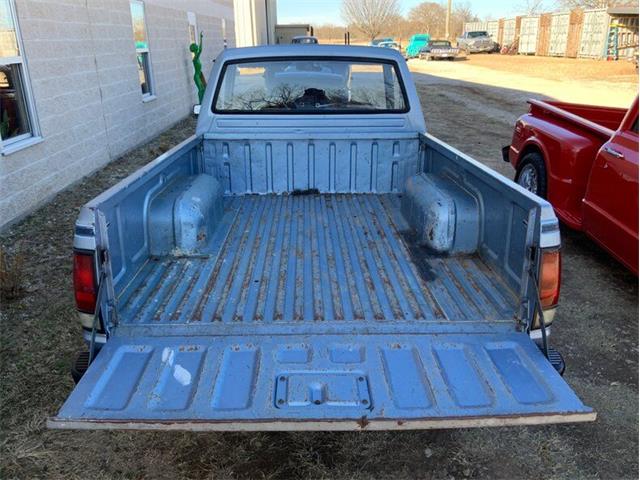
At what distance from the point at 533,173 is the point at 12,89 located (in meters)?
5.93

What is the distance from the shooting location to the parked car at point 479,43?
43.4 metres

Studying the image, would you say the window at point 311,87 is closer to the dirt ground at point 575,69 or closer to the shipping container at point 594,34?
the dirt ground at point 575,69

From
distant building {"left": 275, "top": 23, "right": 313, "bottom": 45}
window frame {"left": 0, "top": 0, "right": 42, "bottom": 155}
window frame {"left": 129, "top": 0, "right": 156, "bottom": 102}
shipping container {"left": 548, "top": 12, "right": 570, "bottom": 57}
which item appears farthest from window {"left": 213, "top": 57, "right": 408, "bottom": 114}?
shipping container {"left": 548, "top": 12, "right": 570, "bottom": 57}

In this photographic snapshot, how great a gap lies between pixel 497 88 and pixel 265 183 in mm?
18387

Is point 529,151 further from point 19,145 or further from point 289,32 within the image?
point 289,32

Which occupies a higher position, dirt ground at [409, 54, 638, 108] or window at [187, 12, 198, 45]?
window at [187, 12, 198, 45]

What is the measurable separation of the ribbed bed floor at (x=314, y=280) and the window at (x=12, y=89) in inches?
142

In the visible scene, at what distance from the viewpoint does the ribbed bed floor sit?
8.48 ft

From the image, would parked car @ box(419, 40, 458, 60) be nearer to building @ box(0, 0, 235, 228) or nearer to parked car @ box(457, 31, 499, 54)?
parked car @ box(457, 31, 499, 54)

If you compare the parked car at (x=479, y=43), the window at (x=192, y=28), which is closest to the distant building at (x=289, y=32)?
the window at (x=192, y=28)

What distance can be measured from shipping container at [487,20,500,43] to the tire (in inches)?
1766

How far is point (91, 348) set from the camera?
232 centimetres

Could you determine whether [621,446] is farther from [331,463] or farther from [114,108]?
[114,108]

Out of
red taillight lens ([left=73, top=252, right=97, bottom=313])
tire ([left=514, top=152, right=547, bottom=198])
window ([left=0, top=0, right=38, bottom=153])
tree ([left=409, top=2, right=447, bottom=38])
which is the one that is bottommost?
tire ([left=514, top=152, right=547, bottom=198])
